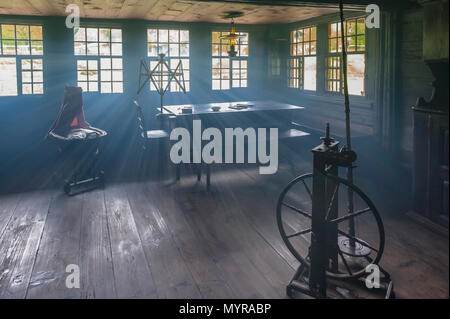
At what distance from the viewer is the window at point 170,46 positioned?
8.49 meters

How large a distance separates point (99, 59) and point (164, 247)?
5.67 m

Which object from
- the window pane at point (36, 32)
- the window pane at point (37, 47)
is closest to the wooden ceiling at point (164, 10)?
the window pane at point (36, 32)

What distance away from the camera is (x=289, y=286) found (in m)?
2.83

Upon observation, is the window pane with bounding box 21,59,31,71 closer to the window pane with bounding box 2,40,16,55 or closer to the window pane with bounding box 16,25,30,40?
the window pane with bounding box 2,40,16,55

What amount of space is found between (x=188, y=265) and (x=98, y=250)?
0.86 meters

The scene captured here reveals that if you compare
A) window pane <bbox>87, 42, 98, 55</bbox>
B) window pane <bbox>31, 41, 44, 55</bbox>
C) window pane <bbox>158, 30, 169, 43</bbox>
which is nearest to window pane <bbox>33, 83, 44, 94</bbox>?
window pane <bbox>31, 41, 44, 55</bbox>

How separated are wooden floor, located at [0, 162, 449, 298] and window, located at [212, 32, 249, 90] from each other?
447 centimetres

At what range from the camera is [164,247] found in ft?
11.9

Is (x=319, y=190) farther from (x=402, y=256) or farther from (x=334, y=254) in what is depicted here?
(x=402, y=256)

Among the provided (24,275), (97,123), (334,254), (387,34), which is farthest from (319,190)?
(97,123)

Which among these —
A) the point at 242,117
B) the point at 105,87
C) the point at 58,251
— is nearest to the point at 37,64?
the point at 105,87

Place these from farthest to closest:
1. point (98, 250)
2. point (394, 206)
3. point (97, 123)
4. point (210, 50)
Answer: point (210, 50) → point (97, 123) → point (394, 206) → point (98, 250)

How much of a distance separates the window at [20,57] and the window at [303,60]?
5006 millimetres

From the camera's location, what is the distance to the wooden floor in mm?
2949
